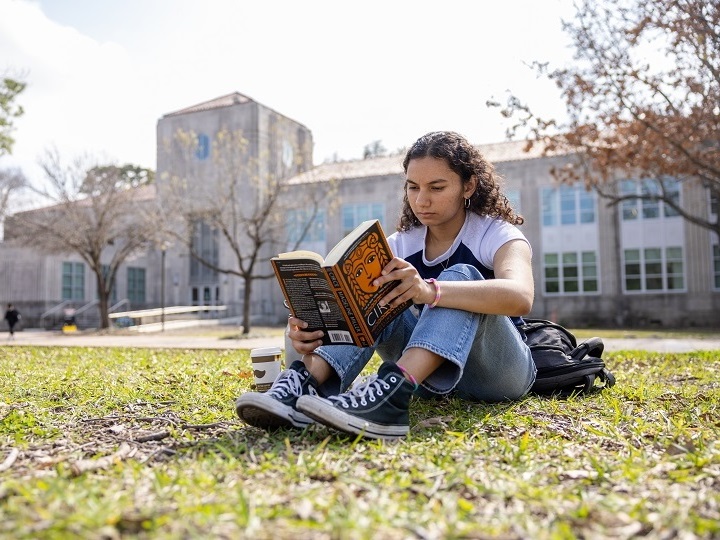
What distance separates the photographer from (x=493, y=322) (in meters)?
2.98

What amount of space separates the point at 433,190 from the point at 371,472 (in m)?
1.67

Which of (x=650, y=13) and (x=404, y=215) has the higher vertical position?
(x=650, y=13)

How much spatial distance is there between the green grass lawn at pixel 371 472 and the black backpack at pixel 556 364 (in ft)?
0.45

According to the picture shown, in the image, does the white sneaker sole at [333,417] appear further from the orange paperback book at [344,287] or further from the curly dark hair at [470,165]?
the curly dark hair at [470,165]

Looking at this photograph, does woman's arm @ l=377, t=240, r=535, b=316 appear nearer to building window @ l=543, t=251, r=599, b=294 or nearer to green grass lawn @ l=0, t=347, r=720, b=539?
green grass lawn @ l=0, t=347, r=720, b=539

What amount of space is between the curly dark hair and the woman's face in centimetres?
4

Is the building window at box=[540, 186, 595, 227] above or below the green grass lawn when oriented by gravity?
above

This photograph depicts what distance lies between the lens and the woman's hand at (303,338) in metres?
3.01

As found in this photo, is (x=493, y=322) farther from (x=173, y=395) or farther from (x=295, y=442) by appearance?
(x=173, y=395)

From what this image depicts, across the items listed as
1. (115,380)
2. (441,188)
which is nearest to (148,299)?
(115,380)

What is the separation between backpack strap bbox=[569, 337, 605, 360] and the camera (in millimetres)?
3896

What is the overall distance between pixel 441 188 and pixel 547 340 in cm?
117

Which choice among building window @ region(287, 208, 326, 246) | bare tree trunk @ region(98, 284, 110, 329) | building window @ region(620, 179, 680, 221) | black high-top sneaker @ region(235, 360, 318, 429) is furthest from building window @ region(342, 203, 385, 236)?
black high-top sneaker @ region(235, 360, 318, 429)

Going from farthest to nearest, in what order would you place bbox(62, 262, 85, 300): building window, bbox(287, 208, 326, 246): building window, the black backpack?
bbox(62, 262, 85, 300): building window
bbox(287, 208, 326, 246): building window
the black backpack
